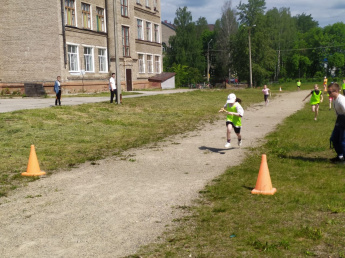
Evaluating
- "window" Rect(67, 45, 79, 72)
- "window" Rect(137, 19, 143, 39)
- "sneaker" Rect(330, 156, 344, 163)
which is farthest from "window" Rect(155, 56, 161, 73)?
"sneaker" Rect(330, 156, 344, 163)

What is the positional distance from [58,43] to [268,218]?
1253 inches

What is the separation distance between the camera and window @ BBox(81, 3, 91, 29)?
38562mm

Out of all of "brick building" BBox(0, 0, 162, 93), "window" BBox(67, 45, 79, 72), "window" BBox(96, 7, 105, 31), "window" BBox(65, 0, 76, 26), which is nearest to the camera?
"brick building" BBox(0, 0, 162, 93)

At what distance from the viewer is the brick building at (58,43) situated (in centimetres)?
3438

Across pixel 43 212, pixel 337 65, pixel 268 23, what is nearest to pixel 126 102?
pixel 43 212

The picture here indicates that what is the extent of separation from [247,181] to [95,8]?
118 ft

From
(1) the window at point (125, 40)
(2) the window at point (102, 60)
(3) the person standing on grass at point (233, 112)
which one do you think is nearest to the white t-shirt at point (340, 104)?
(3) the person standing on grass at point (233, 112)

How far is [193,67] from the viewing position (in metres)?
83.1

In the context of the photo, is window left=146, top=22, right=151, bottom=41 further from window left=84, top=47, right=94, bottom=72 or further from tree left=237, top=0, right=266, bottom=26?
tree left=237, top=0, right=266, bottom=26

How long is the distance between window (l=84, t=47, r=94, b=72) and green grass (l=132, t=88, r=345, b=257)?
106 feet

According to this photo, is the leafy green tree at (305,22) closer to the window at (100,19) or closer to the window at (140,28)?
the window at (140,28)

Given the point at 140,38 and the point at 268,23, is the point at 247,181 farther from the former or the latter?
the point at 268,23

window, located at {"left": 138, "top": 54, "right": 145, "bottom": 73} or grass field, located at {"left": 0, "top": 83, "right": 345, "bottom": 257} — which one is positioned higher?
window, located at {"left": 138, "top": 54, "right": 145, "bottom": 73}

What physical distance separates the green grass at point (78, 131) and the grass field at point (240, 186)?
0.03 m
